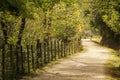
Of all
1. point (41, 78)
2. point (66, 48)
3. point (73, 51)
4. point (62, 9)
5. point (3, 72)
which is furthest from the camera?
point (73, 51)

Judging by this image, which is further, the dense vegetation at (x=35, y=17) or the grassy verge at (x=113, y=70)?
the grassy verge at (x=113, y=70)

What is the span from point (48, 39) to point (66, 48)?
5.78 meters

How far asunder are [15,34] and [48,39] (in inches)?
316

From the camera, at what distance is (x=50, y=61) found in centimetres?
2427

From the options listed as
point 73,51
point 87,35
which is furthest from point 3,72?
point 87,35

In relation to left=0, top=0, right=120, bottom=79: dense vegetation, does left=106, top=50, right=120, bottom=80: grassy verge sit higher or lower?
lower

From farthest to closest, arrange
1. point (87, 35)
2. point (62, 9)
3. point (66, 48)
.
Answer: point (87, 35)
point (66, 48)
point (62, 9)

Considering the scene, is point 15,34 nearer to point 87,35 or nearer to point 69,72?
point 69,72

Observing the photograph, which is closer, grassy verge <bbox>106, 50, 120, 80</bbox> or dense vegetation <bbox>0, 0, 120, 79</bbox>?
dense vegetation <bbox>0, 0, 120, 79</bbox>

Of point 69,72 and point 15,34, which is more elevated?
point 15,34

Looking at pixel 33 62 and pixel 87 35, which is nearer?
pixel 33 62

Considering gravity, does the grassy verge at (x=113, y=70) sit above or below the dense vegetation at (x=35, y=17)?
below

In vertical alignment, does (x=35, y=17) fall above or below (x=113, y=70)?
above

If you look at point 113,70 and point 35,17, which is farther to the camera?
point 113,70
